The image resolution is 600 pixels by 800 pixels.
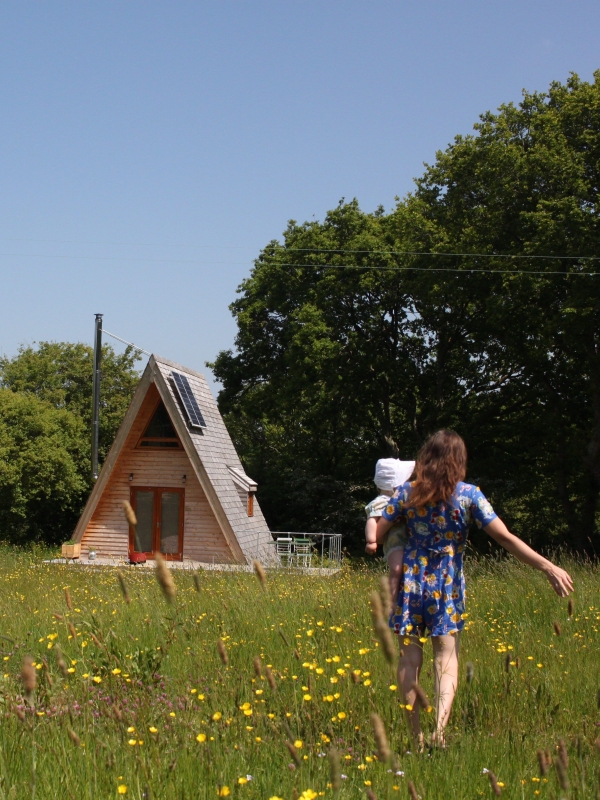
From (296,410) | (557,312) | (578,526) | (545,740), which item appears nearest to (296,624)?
(545,740)

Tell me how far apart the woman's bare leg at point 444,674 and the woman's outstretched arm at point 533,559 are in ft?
1.93

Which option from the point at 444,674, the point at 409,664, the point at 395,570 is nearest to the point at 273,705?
the point at 409,664

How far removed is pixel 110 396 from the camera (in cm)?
4131

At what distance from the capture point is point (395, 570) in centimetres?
445

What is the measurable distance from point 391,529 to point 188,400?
17.7 metres

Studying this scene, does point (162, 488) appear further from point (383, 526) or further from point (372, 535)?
point (383, 526)

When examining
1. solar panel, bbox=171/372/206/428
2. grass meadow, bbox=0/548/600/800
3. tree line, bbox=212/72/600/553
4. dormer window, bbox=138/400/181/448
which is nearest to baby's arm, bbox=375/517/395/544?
grass meadow, bbox=0/548/600/800

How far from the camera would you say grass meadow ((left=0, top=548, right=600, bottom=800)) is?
282 cm

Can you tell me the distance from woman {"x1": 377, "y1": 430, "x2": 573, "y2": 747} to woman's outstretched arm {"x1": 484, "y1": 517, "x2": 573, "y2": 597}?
1cm

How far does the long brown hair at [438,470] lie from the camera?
429 cm

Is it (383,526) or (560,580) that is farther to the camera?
(383,526)

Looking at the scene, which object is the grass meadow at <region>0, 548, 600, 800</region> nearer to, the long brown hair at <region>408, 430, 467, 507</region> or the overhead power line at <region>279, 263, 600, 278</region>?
the long brown hair at <region>408, 430, 467, 507</region>

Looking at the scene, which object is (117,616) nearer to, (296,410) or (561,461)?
(561,461)

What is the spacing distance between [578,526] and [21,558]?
19679 millimetres
